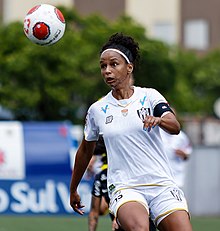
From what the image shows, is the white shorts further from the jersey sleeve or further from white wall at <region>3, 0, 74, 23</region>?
white wall at <region>3, 0, 74, 23</region>

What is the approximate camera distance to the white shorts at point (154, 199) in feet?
24.2

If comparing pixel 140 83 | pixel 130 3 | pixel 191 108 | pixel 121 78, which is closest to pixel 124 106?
pixel 121 78

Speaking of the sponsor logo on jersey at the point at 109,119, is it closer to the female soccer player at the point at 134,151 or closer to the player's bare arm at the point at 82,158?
A: the female soccer player at the point at 134,151

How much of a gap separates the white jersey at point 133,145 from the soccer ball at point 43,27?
1.27m

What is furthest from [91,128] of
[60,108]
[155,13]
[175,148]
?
[155,13]

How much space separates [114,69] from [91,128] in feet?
1.81

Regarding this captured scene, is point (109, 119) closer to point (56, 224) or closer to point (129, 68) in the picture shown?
point (129, 68)

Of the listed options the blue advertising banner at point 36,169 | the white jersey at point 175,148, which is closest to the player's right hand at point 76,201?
the white jersey at point 175,148

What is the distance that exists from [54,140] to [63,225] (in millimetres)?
3174

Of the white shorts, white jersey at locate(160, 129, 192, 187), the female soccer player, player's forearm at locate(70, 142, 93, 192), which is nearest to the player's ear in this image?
the female soccer player

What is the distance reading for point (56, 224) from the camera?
15602 mm

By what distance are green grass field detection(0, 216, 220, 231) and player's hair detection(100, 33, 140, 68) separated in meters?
6.91

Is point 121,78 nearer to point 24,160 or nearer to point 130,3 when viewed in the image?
point 24,160

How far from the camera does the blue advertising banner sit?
17.9 m
